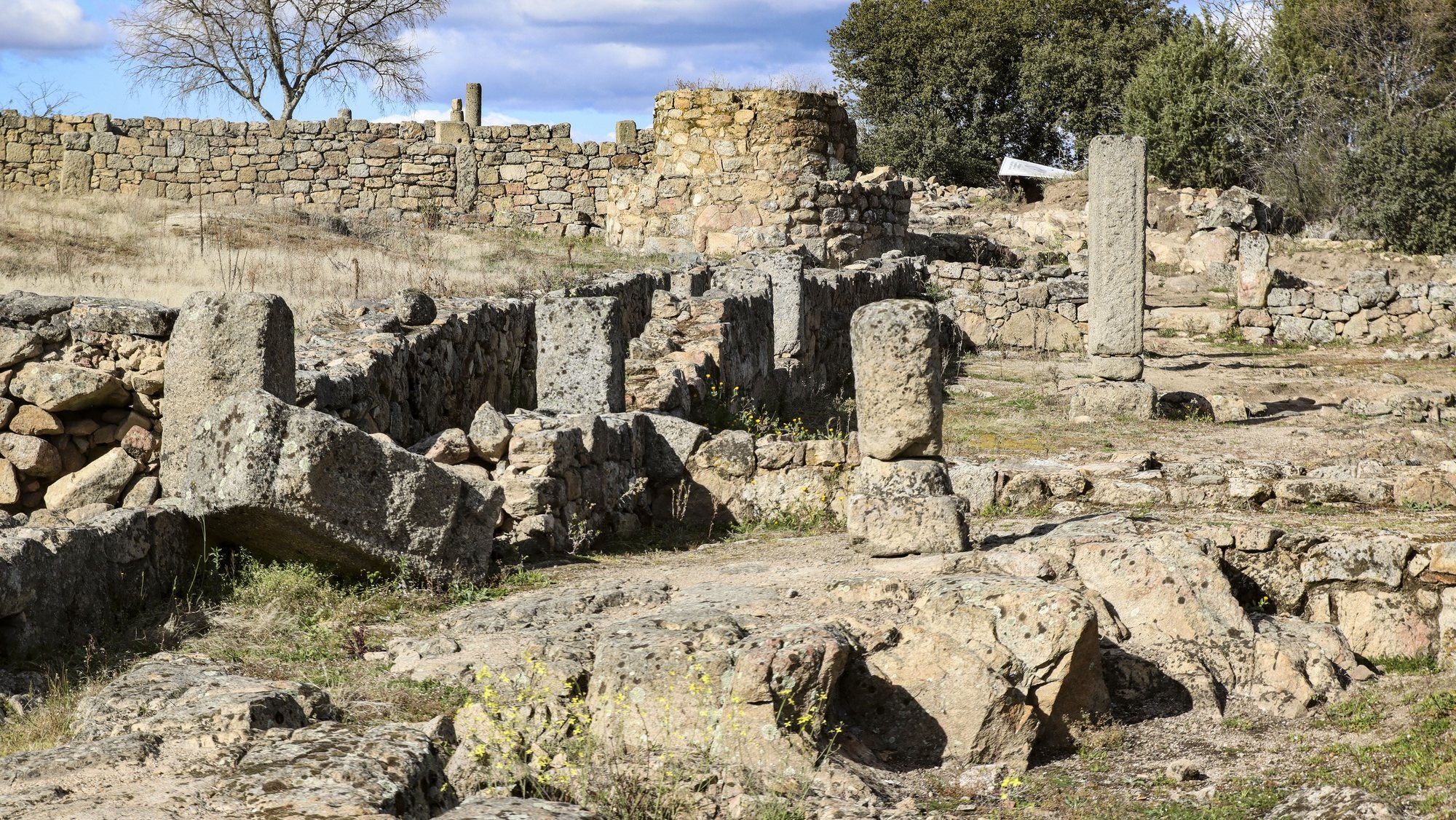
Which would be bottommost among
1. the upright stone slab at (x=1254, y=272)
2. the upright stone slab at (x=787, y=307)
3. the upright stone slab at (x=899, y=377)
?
the upright stone slab at (x=899, y=377)

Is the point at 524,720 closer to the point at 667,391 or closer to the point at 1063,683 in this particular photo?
the point at 1063,683

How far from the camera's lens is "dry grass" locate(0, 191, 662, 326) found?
506 inches

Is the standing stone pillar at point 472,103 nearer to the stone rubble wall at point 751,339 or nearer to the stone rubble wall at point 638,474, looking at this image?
the stone rubble wall at point 751,339

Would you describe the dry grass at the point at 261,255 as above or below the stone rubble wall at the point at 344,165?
below

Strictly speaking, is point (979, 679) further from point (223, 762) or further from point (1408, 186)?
point (1408, 186)

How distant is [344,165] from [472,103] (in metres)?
6.62

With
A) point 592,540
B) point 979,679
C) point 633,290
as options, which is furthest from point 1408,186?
point 979,679

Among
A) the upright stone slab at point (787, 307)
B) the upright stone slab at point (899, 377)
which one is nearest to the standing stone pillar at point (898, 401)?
the upright stone slab at point (899, 377)

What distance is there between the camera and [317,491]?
639cm

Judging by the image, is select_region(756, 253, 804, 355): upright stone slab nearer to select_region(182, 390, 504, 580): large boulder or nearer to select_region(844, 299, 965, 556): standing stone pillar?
select_region(844, 299, 965, 556): standing stone pillar

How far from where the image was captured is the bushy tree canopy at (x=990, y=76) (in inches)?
1665

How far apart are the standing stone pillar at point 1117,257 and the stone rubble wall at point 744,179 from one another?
597 centimetres

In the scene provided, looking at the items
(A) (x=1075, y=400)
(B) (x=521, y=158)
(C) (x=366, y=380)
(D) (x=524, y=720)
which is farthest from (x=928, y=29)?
(D) (x=524, y=720)

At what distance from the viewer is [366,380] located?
8.62 metres
